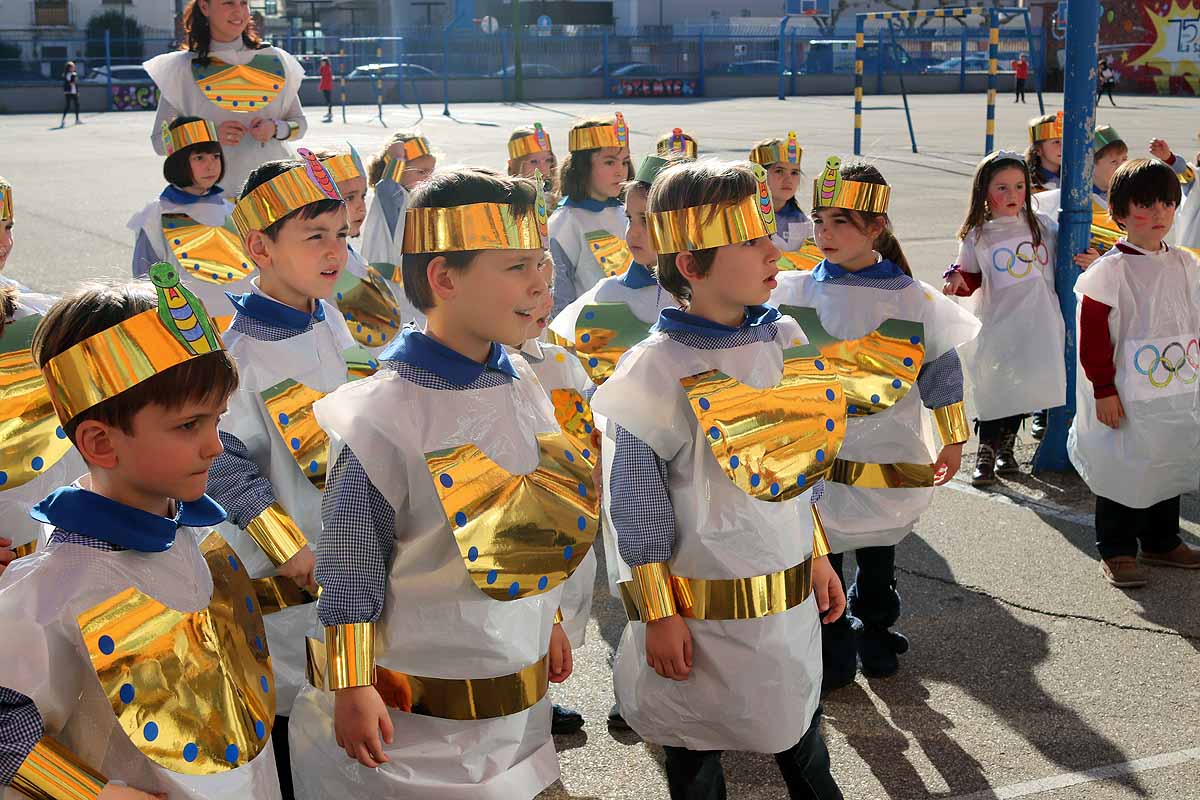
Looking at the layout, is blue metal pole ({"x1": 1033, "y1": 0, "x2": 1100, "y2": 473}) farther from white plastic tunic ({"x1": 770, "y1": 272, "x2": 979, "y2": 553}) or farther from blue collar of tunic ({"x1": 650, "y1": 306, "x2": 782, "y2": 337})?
blue collar of tunic ({"x1": 650, "y1": 306, "x2": 782, "y2": 337})

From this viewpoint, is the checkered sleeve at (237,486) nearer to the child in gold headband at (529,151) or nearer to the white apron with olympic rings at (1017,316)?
the child in gold headband at (529,151)

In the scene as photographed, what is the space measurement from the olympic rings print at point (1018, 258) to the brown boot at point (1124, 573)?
5.71 ft

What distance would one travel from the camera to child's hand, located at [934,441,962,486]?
13.6 ft

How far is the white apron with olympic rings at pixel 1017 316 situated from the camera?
624 cm

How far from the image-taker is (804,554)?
310 centimetres

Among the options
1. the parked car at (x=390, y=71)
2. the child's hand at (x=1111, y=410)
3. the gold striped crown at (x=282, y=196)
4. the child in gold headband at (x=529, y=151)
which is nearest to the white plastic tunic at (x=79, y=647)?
the gold striped crown at (x=282, y=196)

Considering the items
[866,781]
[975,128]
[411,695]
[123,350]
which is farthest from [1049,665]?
[975,128]

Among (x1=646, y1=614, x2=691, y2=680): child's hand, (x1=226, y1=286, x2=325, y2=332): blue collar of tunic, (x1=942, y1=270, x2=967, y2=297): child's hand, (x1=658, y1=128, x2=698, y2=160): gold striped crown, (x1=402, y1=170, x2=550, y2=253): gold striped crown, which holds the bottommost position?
(x1=646, y1=614, x2=691, y2=680): child's hand

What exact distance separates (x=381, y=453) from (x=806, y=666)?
3.81ft

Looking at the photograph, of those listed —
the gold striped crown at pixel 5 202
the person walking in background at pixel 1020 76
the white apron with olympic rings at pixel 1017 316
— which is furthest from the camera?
the person walking in background at pixel 1020 76

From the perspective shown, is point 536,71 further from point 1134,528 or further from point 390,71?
point 1134,528

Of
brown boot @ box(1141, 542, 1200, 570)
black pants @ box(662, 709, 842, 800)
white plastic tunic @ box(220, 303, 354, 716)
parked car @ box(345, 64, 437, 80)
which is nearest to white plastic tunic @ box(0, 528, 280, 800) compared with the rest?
white plastic tunic @ box(220, 303, 354, 716)

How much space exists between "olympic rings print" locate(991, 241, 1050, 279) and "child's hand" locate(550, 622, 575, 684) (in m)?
4.14

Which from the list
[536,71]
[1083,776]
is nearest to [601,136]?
[1083,776]
